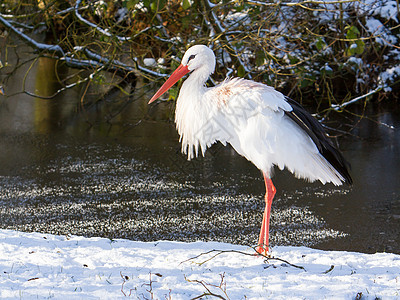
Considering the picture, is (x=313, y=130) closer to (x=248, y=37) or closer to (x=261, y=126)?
(x=261, y=126)

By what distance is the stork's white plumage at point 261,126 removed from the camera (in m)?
4.27

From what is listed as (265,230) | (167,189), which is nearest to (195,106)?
(265,230)

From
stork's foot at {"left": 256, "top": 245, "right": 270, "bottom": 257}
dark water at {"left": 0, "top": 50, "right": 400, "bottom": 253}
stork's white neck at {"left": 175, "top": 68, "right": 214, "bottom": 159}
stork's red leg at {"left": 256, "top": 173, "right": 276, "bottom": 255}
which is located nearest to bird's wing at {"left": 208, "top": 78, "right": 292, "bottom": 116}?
stork's white neck at {"left": 175, "top": 68, "right": 214, "bottom": 159}

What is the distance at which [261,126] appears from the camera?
14.2 feet

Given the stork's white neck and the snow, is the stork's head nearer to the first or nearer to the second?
the stork's white neck

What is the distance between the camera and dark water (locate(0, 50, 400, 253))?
5574mm

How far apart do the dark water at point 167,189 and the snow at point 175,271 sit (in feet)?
3.69

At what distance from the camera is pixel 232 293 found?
3.14 meters

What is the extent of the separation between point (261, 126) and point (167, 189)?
277 centimetres

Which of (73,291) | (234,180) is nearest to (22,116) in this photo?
(234,180)

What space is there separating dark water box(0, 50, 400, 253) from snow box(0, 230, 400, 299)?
3.69 feet

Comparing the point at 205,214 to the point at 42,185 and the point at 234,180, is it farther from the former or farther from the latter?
the point at 42,185

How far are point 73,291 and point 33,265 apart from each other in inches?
26.6

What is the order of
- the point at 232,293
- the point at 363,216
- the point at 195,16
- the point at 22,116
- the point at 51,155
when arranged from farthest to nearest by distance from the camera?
the point at 22,116, the point at 195,16, the point at 51,155, the point at 363,216, the point at 232,293
